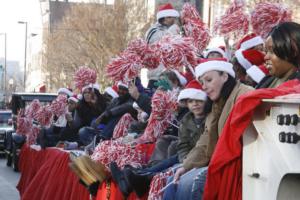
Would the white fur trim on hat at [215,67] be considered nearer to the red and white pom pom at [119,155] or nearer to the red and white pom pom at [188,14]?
the red and white pom pom at [119,155]

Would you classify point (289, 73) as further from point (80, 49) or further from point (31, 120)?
point (80, 49)

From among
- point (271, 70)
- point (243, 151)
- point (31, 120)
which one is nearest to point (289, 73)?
point (271, 70)

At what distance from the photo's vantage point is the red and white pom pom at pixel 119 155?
6844mm

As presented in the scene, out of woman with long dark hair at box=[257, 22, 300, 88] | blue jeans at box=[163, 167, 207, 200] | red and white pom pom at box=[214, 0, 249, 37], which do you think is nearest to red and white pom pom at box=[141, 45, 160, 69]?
red and white pom pom at box=[214, 0, 249, 37]

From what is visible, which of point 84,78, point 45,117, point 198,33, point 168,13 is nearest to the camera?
point 198,33

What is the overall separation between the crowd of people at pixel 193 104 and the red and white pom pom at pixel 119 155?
0.05 m

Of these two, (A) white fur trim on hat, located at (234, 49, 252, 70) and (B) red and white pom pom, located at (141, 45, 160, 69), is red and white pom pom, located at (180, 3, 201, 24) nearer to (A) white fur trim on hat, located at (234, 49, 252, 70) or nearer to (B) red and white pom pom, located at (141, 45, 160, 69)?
(B) red and white pom pom, located at (141, 45, 160, 69)

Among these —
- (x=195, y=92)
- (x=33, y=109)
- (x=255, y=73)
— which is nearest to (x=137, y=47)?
(x=195, y=92)

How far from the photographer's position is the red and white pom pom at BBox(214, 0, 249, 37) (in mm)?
7258

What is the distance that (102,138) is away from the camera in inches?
362

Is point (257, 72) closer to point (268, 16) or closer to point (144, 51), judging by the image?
point (268, 16)

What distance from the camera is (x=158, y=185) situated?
5.49 m

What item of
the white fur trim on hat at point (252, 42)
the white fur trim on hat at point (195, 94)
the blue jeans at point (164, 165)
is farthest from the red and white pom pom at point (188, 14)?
the blue jeans at point (164, 165)

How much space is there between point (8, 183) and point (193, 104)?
1145 centimetres
